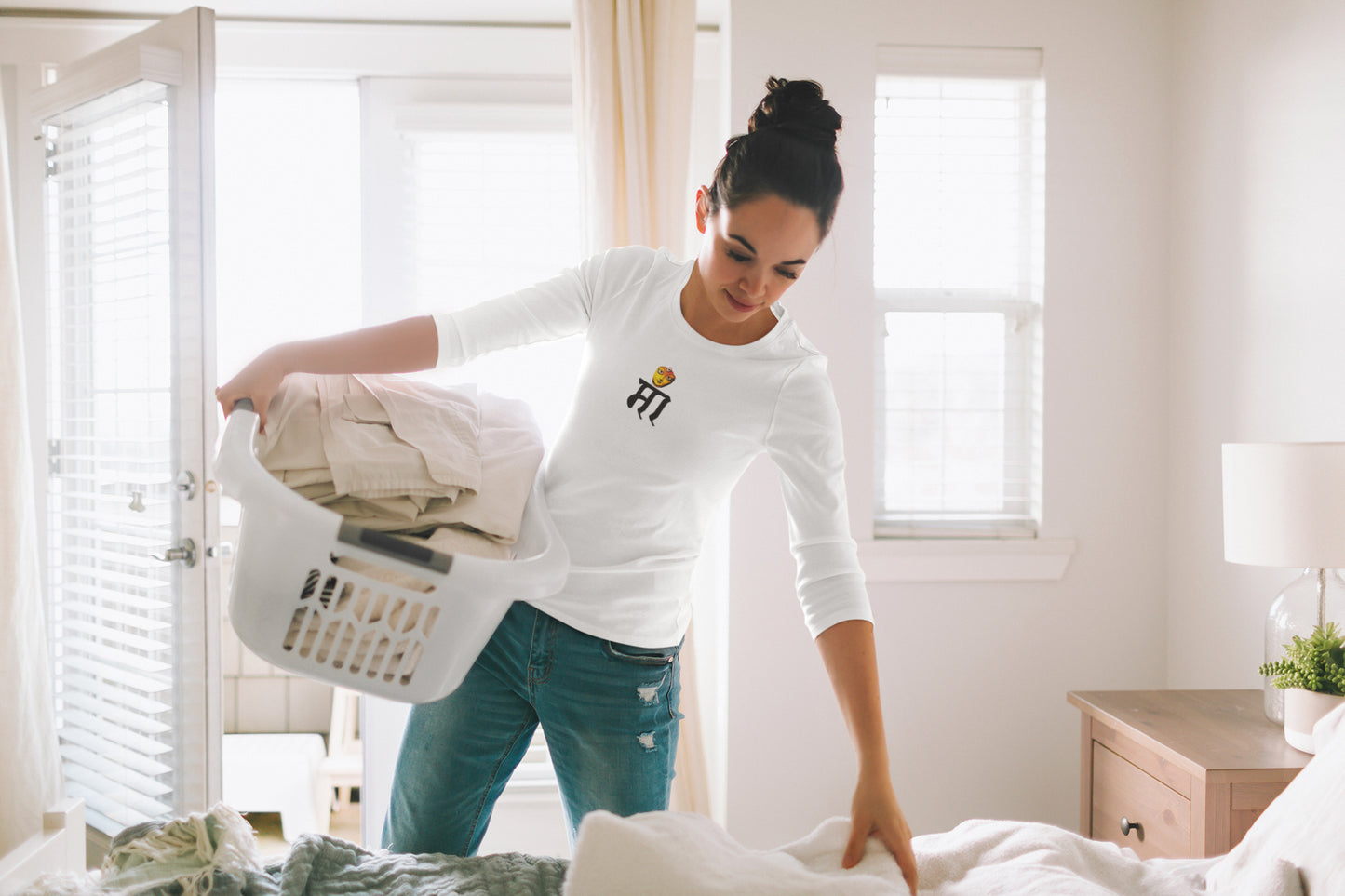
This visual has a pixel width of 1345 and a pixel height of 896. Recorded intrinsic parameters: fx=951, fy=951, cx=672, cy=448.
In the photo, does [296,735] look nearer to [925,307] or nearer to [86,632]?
[86,632]

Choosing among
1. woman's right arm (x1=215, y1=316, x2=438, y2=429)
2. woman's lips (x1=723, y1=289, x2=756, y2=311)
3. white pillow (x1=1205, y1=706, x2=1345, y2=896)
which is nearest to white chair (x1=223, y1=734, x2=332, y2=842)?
woman's right arm (x1=215, y1=316, x2=438, y2=429)

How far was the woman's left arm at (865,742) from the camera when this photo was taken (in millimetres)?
1062

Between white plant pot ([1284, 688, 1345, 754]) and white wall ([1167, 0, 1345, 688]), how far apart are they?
1.53 feet

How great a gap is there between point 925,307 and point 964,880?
5.57 ft

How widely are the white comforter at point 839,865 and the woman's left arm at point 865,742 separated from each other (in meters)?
0.02

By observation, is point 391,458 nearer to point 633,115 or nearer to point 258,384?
point 258,384

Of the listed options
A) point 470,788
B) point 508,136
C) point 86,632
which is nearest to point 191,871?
point 470,788

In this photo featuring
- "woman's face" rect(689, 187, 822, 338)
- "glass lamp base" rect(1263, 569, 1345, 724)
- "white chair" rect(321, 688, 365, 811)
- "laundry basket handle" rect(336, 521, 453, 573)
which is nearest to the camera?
"laundry basket handle" rect(336, 521, 453, 573)

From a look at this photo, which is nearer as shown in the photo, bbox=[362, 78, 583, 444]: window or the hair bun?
the hair bun

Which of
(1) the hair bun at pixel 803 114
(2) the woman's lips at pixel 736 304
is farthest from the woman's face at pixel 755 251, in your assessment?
(1) the hair bun at pixel 803 114

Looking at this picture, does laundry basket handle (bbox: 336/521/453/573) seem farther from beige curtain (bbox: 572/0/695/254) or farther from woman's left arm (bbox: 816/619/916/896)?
beige curtain (bbox: 572/0/695/254)

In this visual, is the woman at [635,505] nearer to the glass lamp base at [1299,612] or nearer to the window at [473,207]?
the glass lamp base at [1299,612]

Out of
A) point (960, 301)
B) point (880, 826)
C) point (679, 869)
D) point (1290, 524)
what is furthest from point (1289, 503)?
point (679, 869)

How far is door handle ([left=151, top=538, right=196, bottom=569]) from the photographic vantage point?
2150 millimetres
